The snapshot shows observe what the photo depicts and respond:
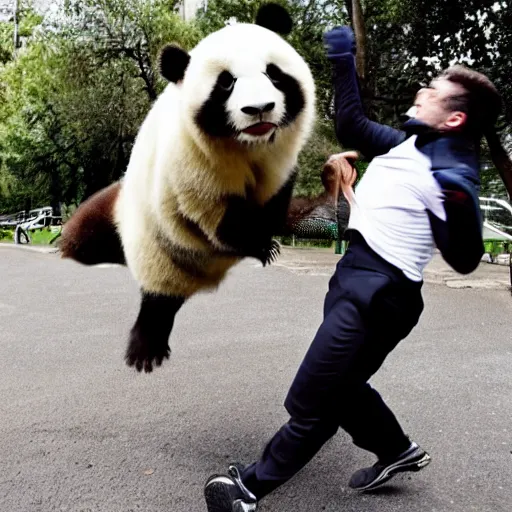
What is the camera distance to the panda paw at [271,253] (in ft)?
4.92

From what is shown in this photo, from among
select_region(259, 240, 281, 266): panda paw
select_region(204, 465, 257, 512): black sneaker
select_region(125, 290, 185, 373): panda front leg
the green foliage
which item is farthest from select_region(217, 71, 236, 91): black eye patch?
select_region(204, 465, 257, 512): black sneaker

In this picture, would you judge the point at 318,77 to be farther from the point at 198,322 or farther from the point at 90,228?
the point at 198,322

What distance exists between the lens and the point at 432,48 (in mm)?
1583

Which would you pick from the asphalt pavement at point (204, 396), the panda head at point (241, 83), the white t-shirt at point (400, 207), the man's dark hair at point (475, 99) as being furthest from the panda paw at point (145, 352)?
the man's dark hair at point (475, 99)

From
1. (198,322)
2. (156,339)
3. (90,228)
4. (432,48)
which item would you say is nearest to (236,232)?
(90,228)

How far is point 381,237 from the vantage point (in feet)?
5.15

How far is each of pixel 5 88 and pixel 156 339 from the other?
791 millimetres

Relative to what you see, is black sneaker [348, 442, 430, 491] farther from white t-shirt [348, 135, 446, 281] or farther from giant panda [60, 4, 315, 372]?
giant panda [60, 4, 315, 372]

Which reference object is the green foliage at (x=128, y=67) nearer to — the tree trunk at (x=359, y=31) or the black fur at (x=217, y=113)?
the tree trunk at (x=359, y=31)

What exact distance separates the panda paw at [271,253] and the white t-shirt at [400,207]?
22 cm

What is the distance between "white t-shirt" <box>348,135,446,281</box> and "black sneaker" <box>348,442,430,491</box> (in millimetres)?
754

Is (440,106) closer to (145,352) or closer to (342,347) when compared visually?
(342,347)

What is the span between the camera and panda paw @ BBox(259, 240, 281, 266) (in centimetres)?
150

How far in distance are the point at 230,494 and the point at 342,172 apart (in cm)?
98
